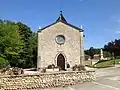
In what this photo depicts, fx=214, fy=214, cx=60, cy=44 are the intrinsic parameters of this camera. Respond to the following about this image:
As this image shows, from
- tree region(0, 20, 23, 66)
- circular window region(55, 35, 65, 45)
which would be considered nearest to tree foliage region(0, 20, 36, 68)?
tree region(0, 20, 23, 66)

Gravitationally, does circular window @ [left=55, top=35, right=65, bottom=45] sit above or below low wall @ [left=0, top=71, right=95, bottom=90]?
above

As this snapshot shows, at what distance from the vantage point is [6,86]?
16.8 metres

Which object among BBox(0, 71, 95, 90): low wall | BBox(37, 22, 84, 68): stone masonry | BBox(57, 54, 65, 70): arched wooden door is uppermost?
BBox(37, 22, 84, 68): stone masonry

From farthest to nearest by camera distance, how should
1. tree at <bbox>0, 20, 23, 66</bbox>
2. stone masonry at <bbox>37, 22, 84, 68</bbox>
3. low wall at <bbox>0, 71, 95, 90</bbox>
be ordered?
tree at <bbox>0, 20, 23, 66</bbox> < stone masonry at <bbox>37, 22, 84, 68</bbox> < low wall at <bbox>0, 71, 95, 90</bbox>

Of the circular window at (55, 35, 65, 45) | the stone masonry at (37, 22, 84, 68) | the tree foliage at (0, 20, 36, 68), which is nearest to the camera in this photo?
the stone masonry at (37, 22, 84, 68)

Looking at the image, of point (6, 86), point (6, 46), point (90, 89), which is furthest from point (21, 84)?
point (6, 46)

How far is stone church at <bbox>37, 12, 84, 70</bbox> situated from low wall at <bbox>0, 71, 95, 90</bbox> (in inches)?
712

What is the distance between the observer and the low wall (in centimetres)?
1677

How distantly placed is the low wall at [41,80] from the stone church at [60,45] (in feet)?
59.3

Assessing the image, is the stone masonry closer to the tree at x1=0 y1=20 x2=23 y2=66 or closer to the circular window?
the circular window

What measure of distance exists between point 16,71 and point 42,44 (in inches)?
820

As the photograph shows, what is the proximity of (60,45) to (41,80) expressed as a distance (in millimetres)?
21273

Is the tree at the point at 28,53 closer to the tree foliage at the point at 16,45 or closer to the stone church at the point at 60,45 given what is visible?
the tree foliage at the point at 16,45

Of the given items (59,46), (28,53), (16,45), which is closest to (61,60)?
(59,46)
